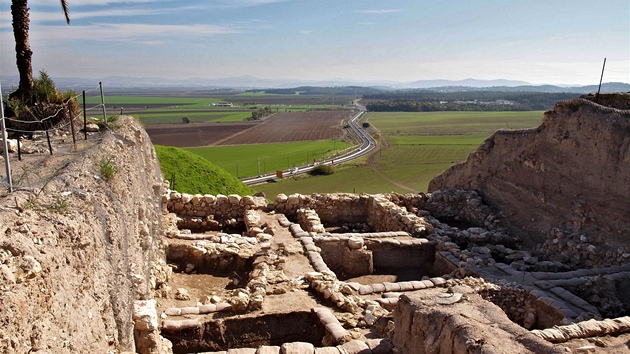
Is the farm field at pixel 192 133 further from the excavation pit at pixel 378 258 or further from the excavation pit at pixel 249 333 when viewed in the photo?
the excavation pit at pixel 249 333

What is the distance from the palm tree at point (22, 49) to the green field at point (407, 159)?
1330 centimetres

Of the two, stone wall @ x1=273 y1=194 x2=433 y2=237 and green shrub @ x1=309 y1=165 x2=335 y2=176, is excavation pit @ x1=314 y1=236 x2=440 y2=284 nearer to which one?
stone wall @ x1=273 y1=194 x2=433 y2=237

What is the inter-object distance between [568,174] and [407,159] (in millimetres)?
42180

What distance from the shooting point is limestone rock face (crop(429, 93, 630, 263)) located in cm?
992

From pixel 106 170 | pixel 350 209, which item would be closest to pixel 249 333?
pixel 106 170

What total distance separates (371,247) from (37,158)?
7.14 m

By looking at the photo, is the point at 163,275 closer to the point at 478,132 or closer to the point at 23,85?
the point at 23,85

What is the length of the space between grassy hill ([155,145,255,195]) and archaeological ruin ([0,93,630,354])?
5895mm

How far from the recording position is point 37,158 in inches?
282

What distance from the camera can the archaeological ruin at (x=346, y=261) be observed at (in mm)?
4676

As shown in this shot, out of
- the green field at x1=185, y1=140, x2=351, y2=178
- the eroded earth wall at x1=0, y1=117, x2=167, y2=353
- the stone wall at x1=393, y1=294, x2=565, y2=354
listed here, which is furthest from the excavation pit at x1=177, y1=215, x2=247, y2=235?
the green field at x1=185, y1=140, x2=351, y2=178

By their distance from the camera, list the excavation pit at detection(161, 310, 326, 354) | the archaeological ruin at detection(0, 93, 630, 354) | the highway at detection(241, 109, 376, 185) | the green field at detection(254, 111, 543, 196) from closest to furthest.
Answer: the archaeological ruin at detection(0, 93, 630, 354)
the excavation pit at detection(161, 310, 326, 354)
the green field at detection(254, 111, 543, 196)
the highway at detection(241, 109, 376, 185)

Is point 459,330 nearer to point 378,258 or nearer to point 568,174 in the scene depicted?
point 378,258

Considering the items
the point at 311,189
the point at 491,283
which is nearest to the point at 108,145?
the point at 491,283
